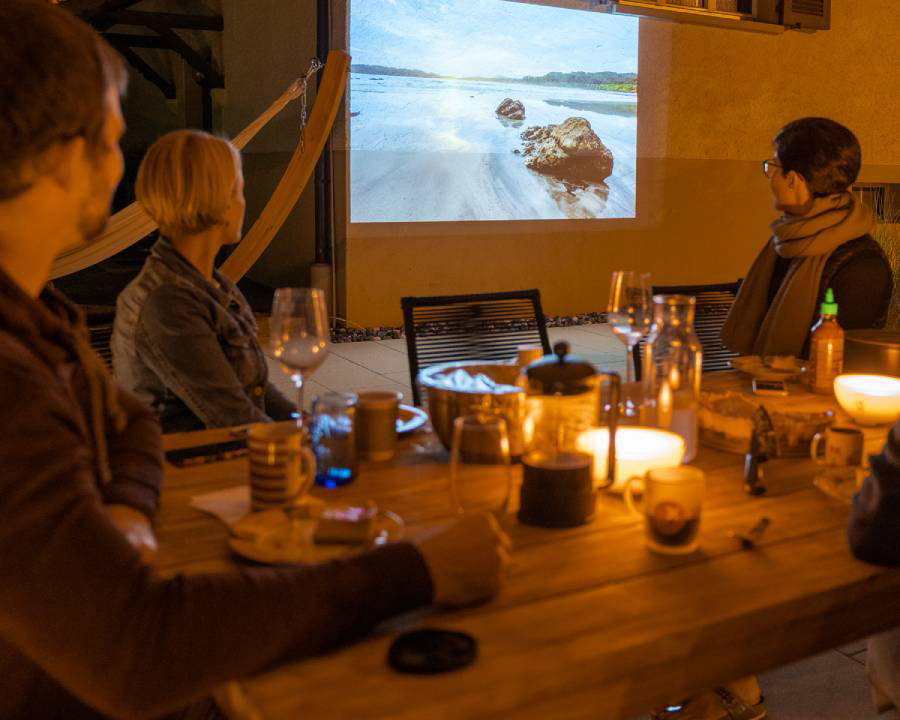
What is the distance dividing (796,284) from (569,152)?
448 cm

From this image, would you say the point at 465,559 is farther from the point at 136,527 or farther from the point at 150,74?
the point at 150,74

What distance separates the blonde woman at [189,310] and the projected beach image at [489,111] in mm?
4284

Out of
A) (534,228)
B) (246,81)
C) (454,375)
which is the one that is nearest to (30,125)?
(454,375)

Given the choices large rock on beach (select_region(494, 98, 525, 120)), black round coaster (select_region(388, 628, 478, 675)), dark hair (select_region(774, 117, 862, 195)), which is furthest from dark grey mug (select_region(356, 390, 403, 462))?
Result: large rock on beach (select_region(494, 98, 525, 120))

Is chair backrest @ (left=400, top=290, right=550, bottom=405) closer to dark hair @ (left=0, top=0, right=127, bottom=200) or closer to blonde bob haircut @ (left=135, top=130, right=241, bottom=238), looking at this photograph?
blonde bob haircut @ (left=135, top=130, right=241, bottom=238)

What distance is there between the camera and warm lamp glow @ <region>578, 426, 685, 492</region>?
1.32 m

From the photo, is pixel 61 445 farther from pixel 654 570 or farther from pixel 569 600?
pixel 654 570

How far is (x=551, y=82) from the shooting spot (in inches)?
276

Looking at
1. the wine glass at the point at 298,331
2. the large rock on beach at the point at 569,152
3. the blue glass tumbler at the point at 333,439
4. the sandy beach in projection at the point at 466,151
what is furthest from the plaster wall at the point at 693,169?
the blue glass tumbler at the point at 333,439

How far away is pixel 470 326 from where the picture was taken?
100 inches

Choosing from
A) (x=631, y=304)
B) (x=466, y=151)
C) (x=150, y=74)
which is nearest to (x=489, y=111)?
(x=466, y=151)

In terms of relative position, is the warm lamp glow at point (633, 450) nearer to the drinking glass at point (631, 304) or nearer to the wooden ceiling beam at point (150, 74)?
the drinking glass at point (631, 304)

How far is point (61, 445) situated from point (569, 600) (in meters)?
0.52

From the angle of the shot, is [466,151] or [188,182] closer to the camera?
[188,182]
